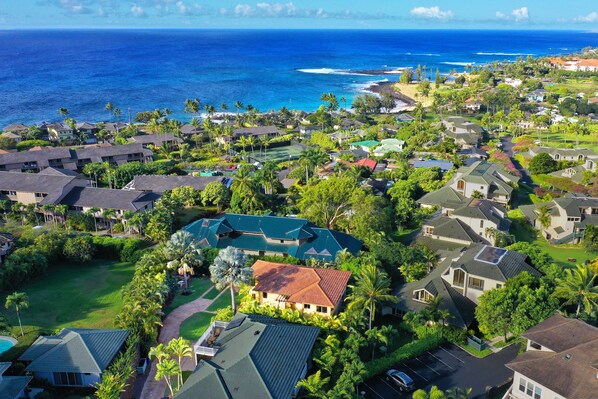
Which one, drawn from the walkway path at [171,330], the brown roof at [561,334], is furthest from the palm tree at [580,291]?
the walkway path at [171,330]

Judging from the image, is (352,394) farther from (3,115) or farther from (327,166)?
(3,115)

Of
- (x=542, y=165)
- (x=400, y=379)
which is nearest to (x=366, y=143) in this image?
(x=542, y=165)

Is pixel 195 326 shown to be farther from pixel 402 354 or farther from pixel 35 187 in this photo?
pixel 35 187

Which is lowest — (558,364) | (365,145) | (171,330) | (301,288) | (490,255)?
(171,330)

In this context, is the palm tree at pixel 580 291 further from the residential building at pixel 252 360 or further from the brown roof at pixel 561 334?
the residential building at pixel 252 360

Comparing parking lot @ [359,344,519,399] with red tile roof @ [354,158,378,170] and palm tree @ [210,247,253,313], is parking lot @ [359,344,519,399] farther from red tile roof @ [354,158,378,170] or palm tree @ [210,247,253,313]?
red tile roof @ [354,158,378,170]

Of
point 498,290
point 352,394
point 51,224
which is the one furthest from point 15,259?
point 498,290

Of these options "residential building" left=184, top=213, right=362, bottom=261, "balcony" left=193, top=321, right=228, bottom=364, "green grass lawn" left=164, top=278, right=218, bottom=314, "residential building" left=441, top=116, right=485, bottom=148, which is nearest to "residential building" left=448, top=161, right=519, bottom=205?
"residential building" left=184, top=213, right=362, bottom=261
